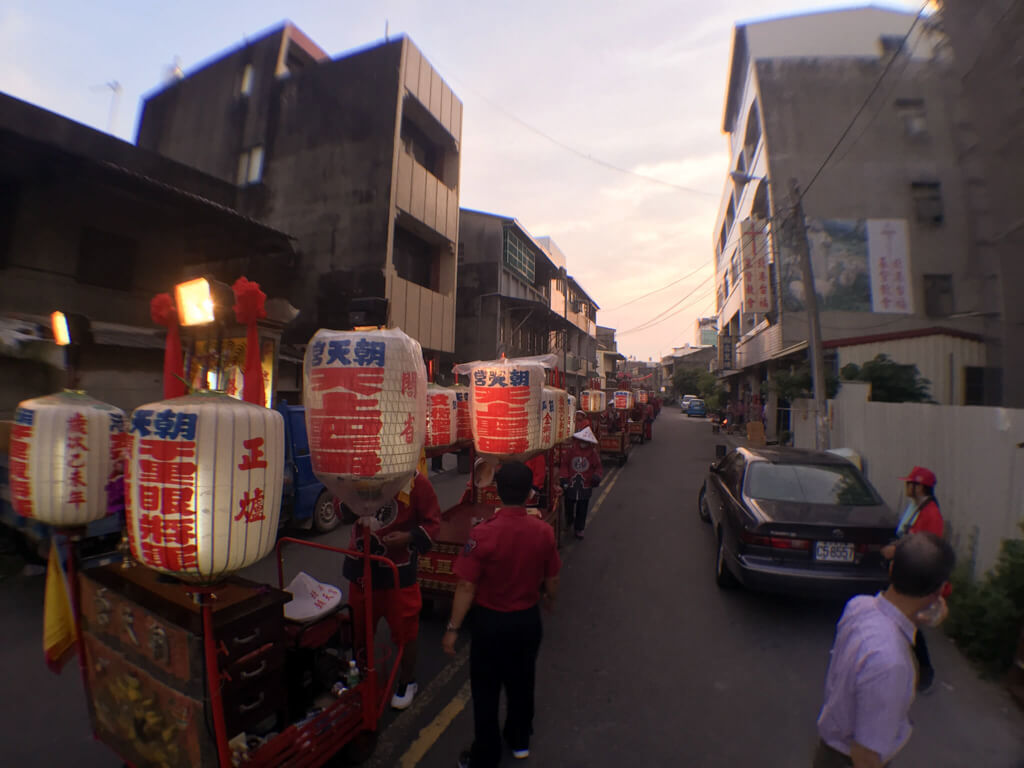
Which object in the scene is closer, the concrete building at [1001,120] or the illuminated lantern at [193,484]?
the illuminated lantern at [193,484]

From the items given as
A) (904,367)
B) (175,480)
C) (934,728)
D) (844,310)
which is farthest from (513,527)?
(844,310)

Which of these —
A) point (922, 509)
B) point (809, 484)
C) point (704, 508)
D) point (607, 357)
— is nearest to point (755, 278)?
point (704, 508)

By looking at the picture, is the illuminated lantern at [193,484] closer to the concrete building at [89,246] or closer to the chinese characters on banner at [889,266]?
the concrete building at [89,246]

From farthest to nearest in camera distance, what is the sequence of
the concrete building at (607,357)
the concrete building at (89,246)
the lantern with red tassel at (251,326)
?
the concrete building at (607,357)
the concrete building at (89,246)
the lantern with red tassel at (251,326)

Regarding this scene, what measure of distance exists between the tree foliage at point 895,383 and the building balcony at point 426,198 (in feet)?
44.2

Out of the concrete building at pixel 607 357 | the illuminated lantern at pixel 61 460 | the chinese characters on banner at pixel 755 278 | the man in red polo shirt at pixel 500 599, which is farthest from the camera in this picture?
the concrete building at pixel 607 357

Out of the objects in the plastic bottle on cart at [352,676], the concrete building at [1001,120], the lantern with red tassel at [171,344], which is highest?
the concrete building at [1001,120]

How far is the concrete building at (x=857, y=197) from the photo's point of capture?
16.5 m

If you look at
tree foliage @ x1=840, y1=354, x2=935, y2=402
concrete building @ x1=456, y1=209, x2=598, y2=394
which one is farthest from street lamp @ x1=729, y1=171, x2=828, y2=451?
concrete building @ x1=456, y1=209, x2=598, y2=394

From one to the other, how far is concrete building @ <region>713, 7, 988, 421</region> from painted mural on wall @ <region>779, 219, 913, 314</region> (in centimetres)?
4

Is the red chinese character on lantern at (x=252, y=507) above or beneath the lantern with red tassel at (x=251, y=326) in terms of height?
beneath

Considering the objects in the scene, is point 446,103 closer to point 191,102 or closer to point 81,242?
point 191,102

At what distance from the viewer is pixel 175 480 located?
2.13 metres

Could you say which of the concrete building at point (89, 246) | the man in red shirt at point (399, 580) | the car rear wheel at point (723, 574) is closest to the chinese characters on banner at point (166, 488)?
the man in red shirt at point (399, 580)
